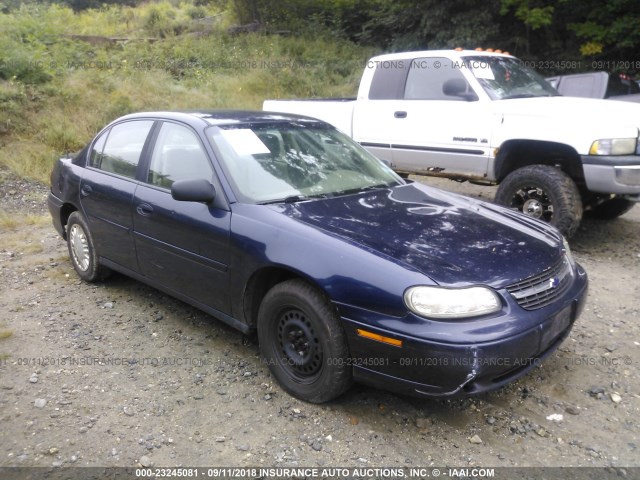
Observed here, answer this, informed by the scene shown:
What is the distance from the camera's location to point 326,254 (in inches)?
119

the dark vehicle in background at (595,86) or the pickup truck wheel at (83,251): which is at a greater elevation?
the dark vehicle in background at (595,86)

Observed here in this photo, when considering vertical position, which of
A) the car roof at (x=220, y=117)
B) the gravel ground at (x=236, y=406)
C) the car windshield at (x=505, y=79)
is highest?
the car windshield at (x=505, y=79)

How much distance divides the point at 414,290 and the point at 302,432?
985 mm

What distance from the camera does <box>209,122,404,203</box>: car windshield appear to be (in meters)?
3.63

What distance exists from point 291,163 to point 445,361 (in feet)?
5.93

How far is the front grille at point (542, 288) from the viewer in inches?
116

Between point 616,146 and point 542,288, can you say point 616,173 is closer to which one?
point 616,146

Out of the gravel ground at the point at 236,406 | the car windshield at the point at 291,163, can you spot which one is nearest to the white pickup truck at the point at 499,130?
the gravel ground at the point at 236,406

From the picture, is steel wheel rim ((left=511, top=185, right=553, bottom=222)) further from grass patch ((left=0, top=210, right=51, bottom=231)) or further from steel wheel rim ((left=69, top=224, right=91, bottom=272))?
grass patch ((left=0, top=210, right=51, bottom=231))

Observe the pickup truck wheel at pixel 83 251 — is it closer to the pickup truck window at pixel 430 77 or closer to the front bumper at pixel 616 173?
the pickup truck window at pixel 430 77

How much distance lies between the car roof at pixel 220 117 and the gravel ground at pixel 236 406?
4.90ft

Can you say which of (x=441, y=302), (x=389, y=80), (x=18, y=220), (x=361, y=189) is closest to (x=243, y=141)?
(x=361, y=189)

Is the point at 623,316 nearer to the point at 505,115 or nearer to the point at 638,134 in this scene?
the point at 638,134

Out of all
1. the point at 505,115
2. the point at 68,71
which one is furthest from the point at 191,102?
the point at 505,115
